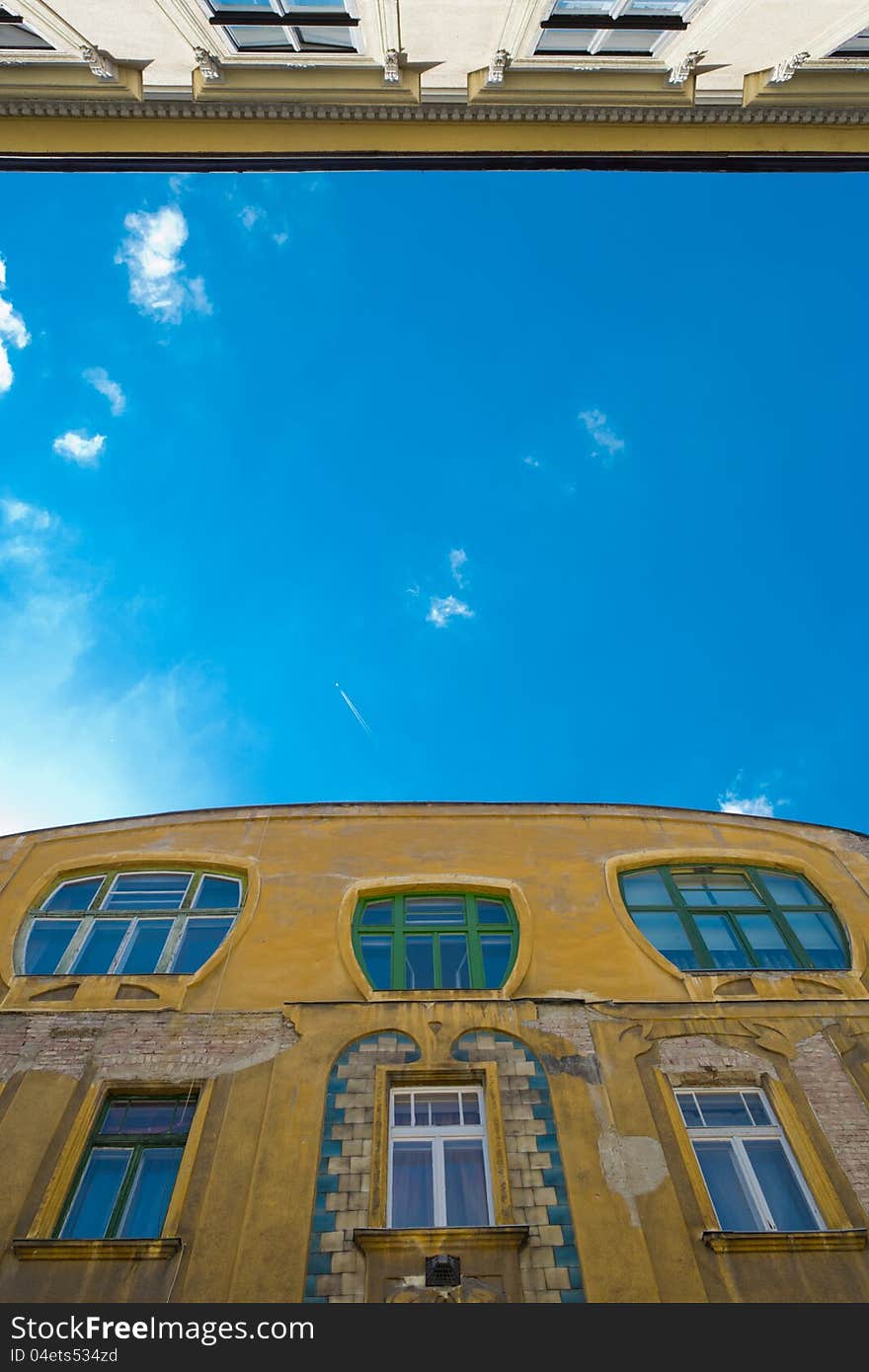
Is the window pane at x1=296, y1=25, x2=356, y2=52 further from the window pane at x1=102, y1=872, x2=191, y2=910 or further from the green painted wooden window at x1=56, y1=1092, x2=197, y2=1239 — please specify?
the green painted wooden window at x1=56, y1=1092, x2=197, y2=1239

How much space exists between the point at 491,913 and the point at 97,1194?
17.9ft

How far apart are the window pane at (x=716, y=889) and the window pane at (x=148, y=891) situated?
709 centimetres

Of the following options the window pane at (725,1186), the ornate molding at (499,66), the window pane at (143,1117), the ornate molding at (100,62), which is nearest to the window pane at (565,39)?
the ornate molding at (499,66)

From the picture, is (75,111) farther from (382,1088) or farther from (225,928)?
(382,1088)

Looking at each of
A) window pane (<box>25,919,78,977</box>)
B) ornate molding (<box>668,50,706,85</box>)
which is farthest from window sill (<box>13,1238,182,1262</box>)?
ornate molding (<box>668,50,706,85</box>)

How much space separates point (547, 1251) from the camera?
7109 mm

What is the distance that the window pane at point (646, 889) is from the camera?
1137 centimetres

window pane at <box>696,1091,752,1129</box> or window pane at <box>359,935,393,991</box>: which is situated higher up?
window pane at <box>359,935,393,991</box>

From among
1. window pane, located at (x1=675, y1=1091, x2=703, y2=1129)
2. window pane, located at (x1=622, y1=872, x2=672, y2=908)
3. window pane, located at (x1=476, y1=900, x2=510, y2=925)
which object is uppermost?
window pane, located at (x1=622, y1=872, x2=672, y2=908)

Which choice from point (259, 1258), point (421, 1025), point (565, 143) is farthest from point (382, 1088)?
point (565, 143)

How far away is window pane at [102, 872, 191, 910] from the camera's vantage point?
11281 millimetres

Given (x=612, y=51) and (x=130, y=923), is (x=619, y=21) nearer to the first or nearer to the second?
(x=612, y=51)

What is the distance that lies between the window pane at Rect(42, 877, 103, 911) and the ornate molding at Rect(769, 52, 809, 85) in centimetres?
1511
